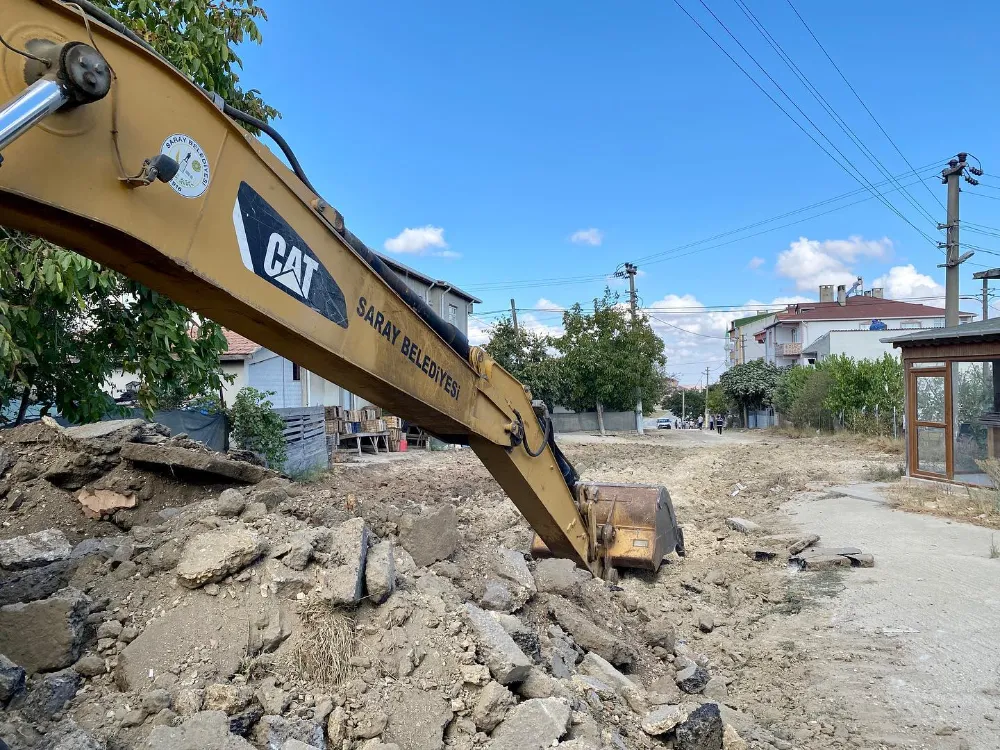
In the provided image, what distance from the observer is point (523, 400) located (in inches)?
195

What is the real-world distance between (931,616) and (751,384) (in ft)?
120

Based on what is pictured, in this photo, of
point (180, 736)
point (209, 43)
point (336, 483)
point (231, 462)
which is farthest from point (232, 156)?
point (336, 483)

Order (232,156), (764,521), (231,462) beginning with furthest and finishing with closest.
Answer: (764,521), (231,462), (232,156)

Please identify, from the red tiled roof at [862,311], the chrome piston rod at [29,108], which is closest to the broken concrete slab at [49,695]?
the chrome piston rod at [29,108]

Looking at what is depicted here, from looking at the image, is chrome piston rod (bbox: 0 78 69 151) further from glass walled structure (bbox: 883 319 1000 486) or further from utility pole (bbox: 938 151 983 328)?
utility pole (bbox: 938 151 983 328)

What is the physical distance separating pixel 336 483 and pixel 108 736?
11.3 metres

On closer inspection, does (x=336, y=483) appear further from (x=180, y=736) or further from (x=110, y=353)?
(x=180, y=736)

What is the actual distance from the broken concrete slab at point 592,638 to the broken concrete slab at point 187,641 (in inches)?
97.0

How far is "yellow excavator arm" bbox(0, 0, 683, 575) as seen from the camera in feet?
5.84

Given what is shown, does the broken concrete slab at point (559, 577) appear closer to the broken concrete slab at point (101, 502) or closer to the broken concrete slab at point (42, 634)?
the broken concrete slab at point (101, 502)

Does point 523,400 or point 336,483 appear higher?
point 523,400

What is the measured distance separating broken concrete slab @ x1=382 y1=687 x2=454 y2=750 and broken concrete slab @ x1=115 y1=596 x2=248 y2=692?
0.76 meters

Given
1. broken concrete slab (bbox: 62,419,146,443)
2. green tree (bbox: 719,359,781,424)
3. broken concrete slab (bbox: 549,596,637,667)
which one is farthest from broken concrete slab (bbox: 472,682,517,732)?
green tree (bbox: 719,359,781,424)

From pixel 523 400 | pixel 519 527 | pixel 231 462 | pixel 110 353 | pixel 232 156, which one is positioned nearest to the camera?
pixel 232 156
